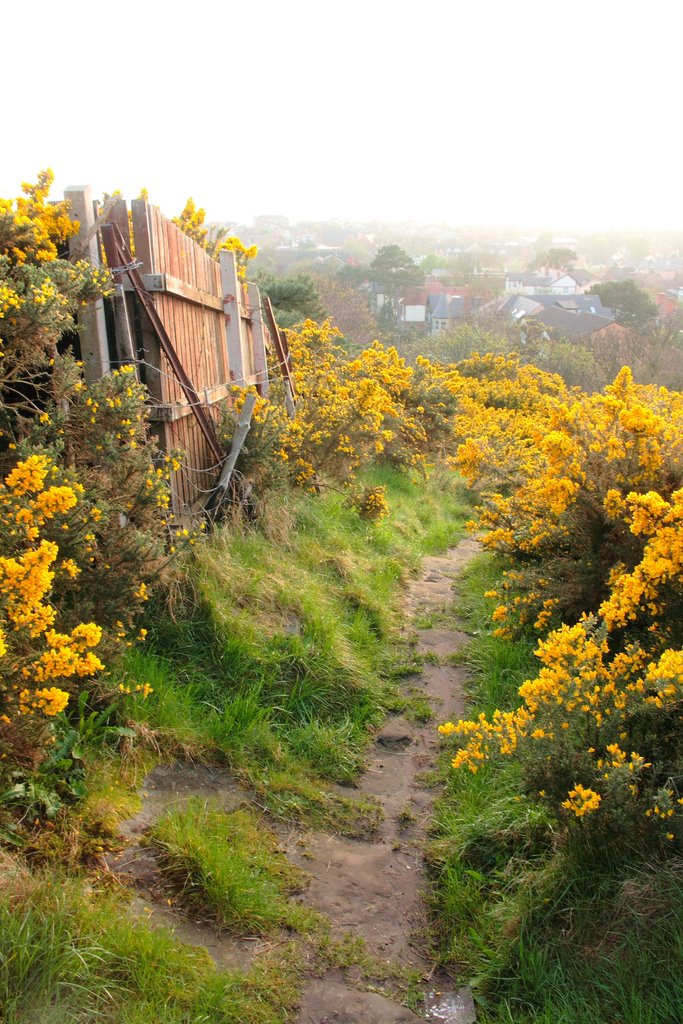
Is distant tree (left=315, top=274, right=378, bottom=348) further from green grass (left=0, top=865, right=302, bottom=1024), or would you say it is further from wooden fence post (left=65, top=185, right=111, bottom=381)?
green grass (left=0, top=865, right=302, bottom=1024)

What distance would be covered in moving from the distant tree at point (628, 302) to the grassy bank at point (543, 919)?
174 ft

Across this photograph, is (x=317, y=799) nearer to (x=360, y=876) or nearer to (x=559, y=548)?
(x=360, y=876)

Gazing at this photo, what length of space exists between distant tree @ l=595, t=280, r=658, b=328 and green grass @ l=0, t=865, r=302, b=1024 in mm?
54224

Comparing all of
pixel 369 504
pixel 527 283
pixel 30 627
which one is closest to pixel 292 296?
pixel 369 504

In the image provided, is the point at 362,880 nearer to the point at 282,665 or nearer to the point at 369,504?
the point at 282,665

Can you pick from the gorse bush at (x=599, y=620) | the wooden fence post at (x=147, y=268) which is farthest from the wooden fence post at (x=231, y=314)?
the gorse bush at (x=599, y=620)

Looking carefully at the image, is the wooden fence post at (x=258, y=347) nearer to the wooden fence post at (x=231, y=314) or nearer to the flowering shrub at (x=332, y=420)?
the flowering shrub at (x=332, y=420)

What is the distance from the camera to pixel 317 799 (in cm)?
408

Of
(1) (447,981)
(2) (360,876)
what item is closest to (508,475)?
(2) (360,876)

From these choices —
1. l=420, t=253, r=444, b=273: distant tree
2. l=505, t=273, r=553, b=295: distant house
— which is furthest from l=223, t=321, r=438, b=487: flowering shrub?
l=420, t=253, r=444, b=273: distant tree

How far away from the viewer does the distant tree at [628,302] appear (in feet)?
171

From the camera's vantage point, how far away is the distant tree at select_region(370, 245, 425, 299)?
69312 millimetres

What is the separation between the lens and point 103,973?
250cm

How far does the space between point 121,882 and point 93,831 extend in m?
0.26
